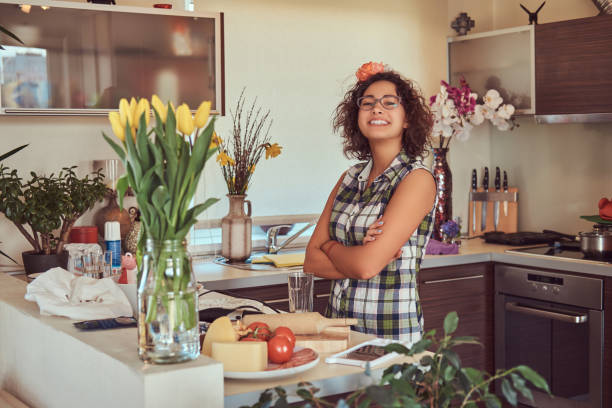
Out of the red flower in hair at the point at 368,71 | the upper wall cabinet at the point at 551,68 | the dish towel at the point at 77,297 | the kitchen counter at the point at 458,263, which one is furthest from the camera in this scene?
the upper wall cabinet at the point at 551,68

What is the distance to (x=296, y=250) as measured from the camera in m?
4.11

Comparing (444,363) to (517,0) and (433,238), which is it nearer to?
(433,238)

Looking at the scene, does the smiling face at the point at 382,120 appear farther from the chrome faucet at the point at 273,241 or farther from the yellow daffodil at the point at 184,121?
the chrome faucet at the point at 273,241

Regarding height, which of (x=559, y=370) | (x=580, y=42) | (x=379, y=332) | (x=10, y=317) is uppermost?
(x=580, y=42)

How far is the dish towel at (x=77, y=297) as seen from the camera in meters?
1.83

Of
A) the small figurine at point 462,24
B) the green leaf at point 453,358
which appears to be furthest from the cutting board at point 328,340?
the small figurine at point 462,24

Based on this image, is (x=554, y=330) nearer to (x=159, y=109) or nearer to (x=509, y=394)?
(x=509, y=394)

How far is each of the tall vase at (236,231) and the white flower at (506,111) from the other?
1.51m

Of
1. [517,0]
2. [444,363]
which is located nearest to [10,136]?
[444,363]

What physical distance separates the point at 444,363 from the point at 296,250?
9.16ft

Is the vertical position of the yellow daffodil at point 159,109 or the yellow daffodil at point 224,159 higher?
the yellow daffodil at point 159,109

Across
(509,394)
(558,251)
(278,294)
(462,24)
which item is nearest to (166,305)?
(509,394)

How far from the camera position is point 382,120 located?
2564 mm

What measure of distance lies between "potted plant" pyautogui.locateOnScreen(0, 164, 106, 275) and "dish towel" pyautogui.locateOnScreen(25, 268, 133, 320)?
1.06 meters
